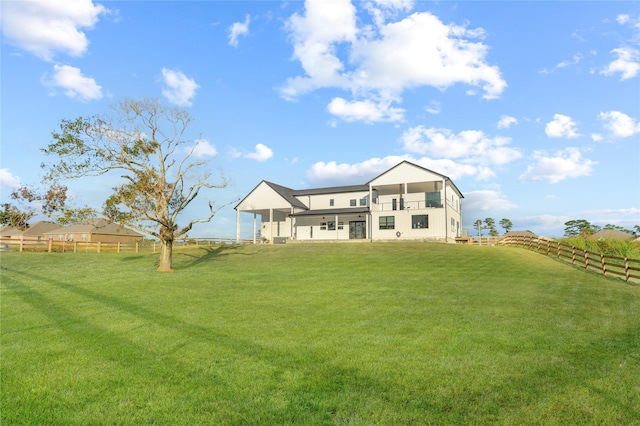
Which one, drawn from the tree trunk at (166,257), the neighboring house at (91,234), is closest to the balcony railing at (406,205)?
the tree trunk at (166,257)

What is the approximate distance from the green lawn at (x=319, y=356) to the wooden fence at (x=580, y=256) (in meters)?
7.73

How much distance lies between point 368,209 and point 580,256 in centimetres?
1989

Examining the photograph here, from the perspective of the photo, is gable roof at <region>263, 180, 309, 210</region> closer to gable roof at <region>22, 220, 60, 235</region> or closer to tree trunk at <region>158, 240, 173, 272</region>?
tree trunk at <region>158, 240, 173, 272</region>

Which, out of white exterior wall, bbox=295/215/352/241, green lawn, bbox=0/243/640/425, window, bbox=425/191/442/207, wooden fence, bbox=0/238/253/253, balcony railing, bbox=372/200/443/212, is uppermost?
window, bbox=425/191/442/207

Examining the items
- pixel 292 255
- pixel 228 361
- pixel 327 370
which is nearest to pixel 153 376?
pixel 228 361

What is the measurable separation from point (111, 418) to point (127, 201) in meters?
20.2

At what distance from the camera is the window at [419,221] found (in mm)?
37625

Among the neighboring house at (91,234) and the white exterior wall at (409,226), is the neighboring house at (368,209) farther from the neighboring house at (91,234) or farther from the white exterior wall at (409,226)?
the neighboring house at (91,234)

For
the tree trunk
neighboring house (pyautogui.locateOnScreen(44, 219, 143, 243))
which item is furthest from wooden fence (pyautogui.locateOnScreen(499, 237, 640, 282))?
neighboring house (pyautogui.locateOnScreen(44, 219, 143, 243))

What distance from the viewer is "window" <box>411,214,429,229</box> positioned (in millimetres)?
37625

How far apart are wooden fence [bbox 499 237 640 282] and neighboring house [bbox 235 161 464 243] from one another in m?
6.59

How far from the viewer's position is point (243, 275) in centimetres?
1820

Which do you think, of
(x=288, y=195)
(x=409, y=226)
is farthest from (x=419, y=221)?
(x=288, y=195)

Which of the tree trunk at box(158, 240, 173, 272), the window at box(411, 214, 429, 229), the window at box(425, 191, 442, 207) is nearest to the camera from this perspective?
the tree trunk at box(158, 240, 173, 272)
